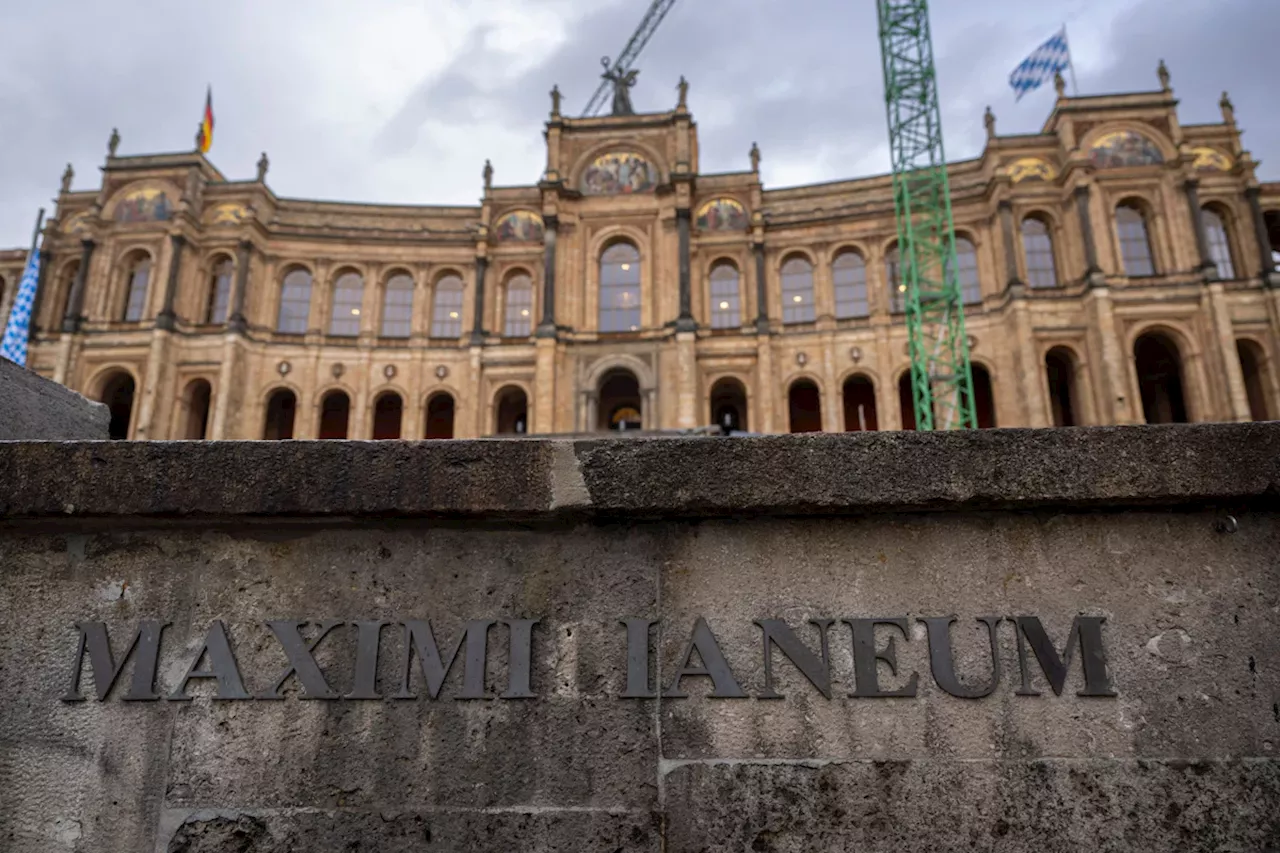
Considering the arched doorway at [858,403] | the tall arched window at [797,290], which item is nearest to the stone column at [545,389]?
the tall arched window at [797,290]

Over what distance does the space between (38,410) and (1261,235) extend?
38158mm

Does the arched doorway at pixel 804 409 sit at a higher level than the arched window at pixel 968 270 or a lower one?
lower

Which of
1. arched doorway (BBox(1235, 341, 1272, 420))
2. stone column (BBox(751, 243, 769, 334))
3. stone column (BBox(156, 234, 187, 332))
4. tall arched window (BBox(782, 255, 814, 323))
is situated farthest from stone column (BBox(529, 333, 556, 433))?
arched doorway (BBox(1235, 341, 1272, 420))

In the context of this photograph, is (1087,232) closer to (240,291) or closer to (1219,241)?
(1219,241)

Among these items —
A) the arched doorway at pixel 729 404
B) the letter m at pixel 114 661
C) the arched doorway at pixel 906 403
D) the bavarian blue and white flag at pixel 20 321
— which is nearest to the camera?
the letter m at pixel 114 661

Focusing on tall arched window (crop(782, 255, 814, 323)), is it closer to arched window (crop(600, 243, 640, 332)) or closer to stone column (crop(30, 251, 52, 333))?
arched window (crop(600, 243, 640, 332))

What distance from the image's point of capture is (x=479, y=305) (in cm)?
3388

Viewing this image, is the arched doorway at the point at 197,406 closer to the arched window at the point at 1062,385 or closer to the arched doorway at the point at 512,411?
the arched doorway at the point at 512,411

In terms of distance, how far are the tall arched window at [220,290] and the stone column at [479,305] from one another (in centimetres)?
984

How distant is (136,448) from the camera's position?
8.83ft

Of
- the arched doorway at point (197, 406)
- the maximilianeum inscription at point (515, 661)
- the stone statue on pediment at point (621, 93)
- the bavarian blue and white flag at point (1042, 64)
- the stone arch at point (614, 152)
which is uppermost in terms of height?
the stone statue on pediment at point (621, 93)

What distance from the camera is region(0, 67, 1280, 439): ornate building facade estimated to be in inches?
1199

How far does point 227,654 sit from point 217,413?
32498 mm

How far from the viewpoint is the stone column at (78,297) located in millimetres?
32531
